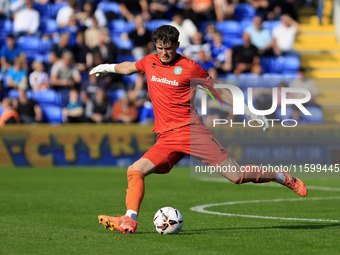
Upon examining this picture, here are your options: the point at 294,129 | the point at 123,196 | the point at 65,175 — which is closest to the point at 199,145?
the point at 123,196

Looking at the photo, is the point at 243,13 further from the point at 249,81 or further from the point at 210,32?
the point at 249,81

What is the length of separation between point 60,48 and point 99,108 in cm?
233

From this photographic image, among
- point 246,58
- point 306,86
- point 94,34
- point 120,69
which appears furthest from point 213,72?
point 120,69

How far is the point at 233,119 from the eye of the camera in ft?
66.4

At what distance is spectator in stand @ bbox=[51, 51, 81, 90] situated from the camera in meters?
20.3

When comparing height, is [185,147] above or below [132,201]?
above

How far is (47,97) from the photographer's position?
66.9 ft

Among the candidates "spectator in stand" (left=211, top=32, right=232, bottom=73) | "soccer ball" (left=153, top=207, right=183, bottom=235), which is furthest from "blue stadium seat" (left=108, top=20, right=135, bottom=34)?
"soccer ball" (left=153, top=207, right=183, bottom=235)

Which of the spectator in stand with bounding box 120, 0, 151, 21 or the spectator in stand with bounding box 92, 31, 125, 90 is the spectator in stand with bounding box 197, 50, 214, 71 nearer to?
the spectator in stand with bounding box 92, 31, 125, 90

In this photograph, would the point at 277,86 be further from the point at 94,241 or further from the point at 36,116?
the point at 94,241

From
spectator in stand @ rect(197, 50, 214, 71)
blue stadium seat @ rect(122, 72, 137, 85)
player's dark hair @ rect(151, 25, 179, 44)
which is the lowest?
blue stadium seat @ rect(122, 72, 137, 85)

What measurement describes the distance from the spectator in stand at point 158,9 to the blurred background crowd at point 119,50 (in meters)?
0.03

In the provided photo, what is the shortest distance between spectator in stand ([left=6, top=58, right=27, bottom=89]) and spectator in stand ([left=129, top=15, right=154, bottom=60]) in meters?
3.32

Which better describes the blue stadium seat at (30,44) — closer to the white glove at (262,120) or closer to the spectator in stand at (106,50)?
the spectator in stand at (106,50)
